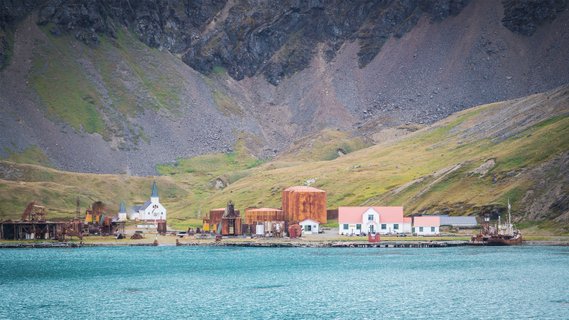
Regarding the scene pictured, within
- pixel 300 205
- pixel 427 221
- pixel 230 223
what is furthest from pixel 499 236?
pixel 230 223

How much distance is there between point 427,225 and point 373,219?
10053mm

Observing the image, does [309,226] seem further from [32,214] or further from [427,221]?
[32,214]

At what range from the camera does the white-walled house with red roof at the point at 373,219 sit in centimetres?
18225

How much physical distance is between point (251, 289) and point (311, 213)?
93.7m

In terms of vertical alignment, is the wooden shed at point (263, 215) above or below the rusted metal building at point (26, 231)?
above

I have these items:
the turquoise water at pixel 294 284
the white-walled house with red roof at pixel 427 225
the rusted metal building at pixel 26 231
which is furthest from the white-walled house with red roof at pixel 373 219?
the rusted metal building at pixel 26 231

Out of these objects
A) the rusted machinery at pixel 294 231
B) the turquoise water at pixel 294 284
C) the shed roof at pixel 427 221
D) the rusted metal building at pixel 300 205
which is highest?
the rusted metal building at pixel 300 205

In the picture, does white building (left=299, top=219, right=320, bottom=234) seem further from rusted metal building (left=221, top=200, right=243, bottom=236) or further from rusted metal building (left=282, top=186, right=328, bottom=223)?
rusted metal building (left=221, top=200, right=243, bottom=236)

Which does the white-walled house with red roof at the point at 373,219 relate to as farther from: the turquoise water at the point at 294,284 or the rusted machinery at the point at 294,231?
the turquoise water at the point at 294,284

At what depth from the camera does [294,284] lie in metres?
110

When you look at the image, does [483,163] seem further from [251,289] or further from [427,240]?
[251,289]

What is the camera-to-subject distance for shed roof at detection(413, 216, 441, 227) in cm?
17800

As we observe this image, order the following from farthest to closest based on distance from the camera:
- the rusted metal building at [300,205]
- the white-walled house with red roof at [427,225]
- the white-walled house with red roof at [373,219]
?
the rusted metal building at [300,205] < the white-walled house with red roof at [373,219] < the white-walled house with red roof at [427,225]

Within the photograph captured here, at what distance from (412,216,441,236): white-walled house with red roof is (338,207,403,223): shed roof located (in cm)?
364
